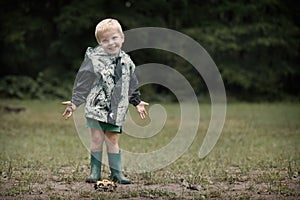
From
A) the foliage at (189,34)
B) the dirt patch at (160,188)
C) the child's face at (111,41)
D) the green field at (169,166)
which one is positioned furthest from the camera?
the foliage at (189,34)

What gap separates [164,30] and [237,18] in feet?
9.40

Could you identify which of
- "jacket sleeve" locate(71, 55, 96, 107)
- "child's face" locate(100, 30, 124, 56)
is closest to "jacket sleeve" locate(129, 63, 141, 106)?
"child's face" locate(100, 30, 124, 56)

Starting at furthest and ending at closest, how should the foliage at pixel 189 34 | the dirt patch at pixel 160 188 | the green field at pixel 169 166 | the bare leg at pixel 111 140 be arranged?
the foliage at pixel 189 34 < the bare leg at pixel 111 140 < the green field at pixel 169 166 < the dirt patch at pixel 160 188

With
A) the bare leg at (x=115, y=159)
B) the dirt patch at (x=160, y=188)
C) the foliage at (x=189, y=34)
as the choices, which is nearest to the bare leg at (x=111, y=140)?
the bare leg at (x=115, y=159)

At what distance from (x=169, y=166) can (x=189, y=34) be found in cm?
1353

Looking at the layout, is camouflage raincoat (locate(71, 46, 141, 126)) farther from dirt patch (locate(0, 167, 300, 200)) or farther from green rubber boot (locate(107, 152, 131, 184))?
dirt patch (locate(0, 167, 300, 200))

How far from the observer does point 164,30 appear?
1939 cm

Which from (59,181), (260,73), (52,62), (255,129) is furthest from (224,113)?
(59,181)

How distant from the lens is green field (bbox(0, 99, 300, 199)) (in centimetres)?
442

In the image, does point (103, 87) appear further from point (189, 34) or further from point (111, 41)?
point (189, 34)

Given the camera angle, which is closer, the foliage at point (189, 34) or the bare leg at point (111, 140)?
the bare leg at point (111, 140)

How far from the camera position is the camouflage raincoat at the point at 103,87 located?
4625 mm

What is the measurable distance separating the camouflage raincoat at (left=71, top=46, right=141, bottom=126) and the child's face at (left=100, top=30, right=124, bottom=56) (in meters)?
0.05

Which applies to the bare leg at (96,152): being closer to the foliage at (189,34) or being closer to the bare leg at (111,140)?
the bare leg at (111,140)
